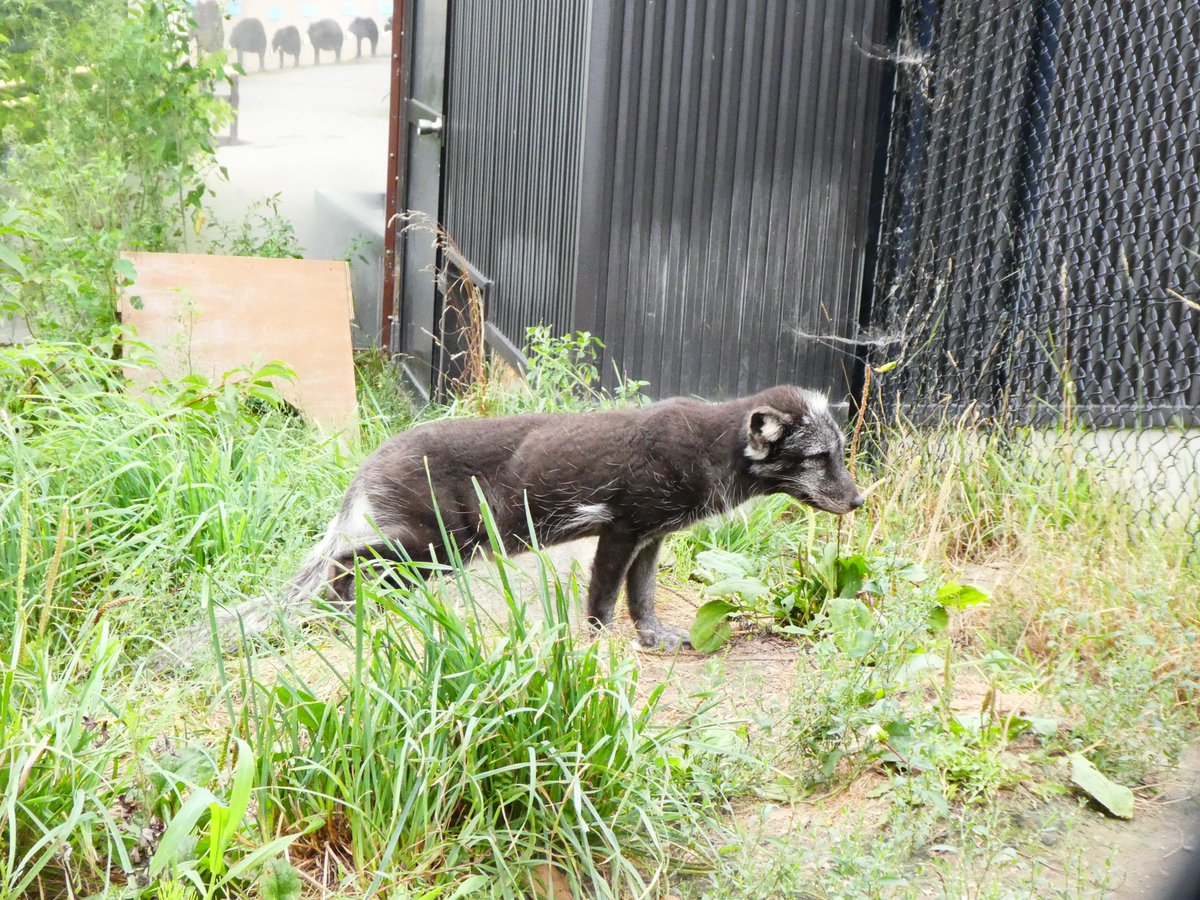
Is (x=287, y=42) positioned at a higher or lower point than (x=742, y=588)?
higher

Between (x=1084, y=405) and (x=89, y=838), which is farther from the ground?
(x=1084, y=405)

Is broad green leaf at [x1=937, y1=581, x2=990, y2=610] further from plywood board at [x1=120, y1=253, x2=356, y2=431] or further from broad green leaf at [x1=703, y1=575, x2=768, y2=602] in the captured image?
plywood board at [x1=120, y1=253, x2=356, y2=431]

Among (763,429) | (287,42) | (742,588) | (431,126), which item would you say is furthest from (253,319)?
(742,588)

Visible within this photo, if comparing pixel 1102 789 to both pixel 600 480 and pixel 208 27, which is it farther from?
pixel 208 27

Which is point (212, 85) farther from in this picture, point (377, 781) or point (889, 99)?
point (377, 781)

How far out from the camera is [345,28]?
11422mm

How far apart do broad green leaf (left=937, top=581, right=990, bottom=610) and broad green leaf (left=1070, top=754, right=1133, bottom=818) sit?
1048mm

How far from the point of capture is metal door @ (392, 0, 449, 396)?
9.61 metres

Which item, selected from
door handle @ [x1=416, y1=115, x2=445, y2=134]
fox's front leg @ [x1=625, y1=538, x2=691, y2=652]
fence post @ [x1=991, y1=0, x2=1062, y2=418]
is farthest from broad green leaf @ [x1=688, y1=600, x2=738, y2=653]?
door handle @ [x1=416, y1=115, x2=445, y2=134]

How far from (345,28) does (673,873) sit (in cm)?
997

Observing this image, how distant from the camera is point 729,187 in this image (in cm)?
664

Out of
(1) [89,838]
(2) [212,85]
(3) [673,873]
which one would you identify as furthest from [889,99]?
(2) [212,85]

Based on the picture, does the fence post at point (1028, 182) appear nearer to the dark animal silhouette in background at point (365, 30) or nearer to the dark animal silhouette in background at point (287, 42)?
the dark animal silhouette in background at point (365, 30)

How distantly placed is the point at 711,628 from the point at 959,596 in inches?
36.7
